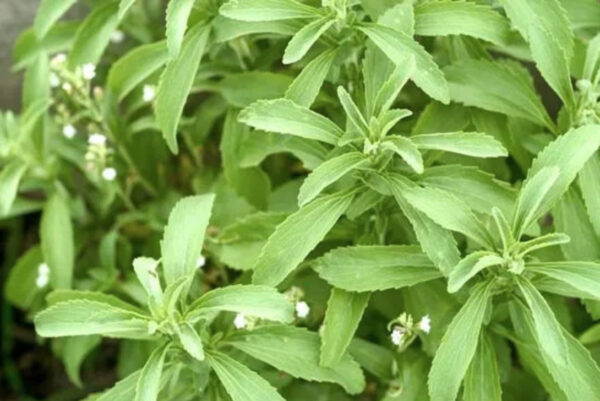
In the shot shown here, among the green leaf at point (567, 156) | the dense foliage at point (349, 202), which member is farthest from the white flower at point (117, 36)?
the green leaf at point (567, 156)

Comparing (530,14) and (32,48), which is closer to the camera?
(530,14)

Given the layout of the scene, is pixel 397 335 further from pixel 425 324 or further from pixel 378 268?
pixel 378 268

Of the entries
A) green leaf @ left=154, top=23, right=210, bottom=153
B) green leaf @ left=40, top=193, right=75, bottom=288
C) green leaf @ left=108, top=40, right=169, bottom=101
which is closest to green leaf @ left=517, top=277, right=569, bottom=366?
green leaf @ left=154, top=23, right=210, bottom=153

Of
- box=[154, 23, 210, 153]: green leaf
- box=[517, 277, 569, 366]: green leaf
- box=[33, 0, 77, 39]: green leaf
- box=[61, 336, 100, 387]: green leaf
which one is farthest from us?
box=[61, 336, 100, 387]: green leaf

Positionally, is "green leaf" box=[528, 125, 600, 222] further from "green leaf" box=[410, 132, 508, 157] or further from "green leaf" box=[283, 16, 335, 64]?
"green leaf" box=[283, 16, 335, 64]

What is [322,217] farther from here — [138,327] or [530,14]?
[530,14]

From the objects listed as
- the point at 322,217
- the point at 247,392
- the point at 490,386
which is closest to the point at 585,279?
the point at 490,386

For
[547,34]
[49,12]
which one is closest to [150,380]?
[49,12]
